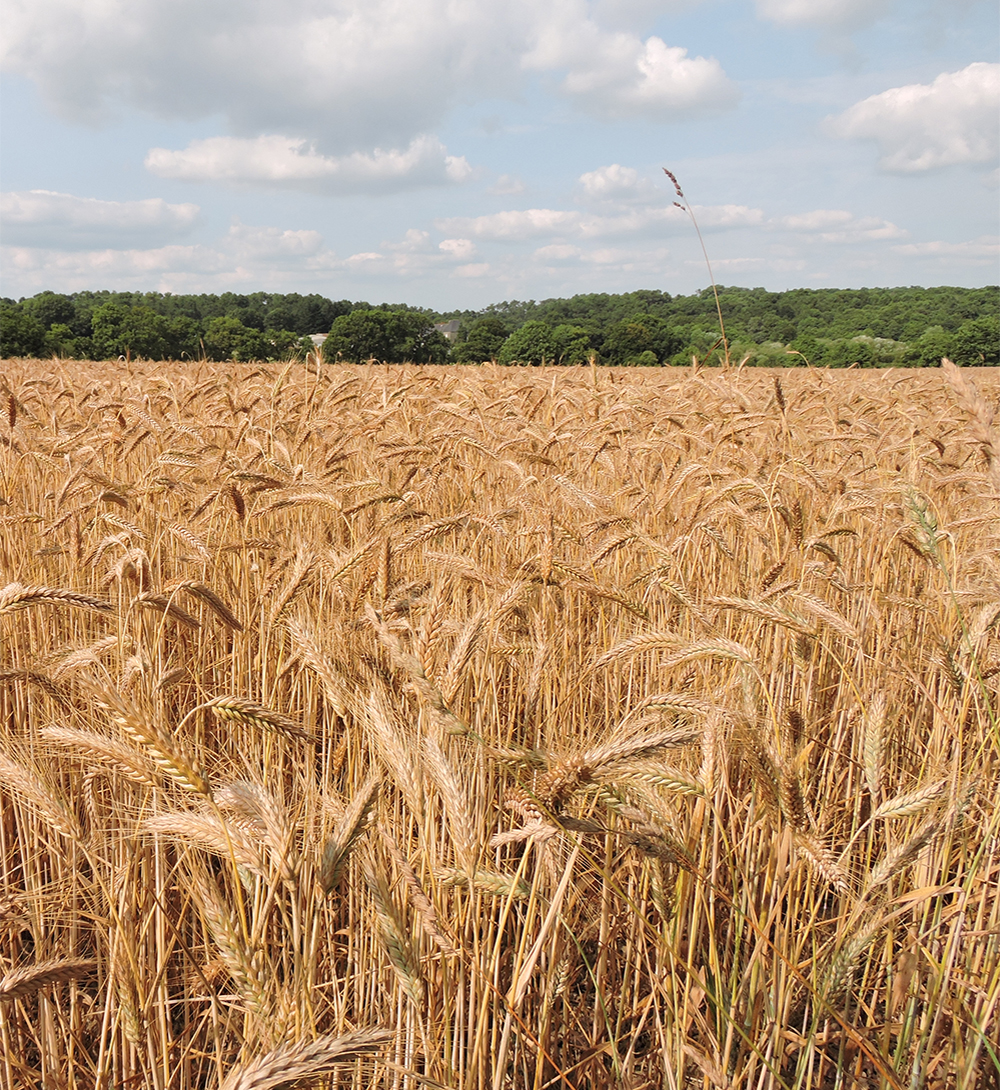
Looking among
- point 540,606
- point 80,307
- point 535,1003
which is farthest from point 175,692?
point 80,307

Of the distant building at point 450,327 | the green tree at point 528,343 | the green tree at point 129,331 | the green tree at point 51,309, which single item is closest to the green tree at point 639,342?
the green tree at point 528,343

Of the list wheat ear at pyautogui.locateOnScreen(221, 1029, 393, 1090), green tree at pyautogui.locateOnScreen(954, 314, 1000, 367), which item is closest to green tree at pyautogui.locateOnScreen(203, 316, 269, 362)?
green tree at pyautogui.locateOnScreen(954, 314, 1000, 367)

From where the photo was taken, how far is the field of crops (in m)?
1.05

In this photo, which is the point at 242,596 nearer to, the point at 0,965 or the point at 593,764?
the point at 0,965

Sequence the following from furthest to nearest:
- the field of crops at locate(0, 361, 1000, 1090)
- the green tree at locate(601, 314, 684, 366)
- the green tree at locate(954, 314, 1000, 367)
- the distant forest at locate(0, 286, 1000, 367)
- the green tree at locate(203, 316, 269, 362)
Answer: the green tree at locate(601, 314, 684, 366)
the green tree at locate(954, 314, 1000, 367)
the green tree at locate(203, 316, 269, 362)
the distant forest at locate(0, 286, 1000, 367)
the field of crops at locate(0, 361, 1000, 1090)

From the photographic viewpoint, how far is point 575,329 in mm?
38469

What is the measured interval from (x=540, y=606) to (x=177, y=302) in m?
55.9

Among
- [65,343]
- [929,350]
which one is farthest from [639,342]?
[65,343]

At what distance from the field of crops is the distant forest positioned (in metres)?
24.5

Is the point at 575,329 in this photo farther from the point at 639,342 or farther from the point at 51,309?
the point at 51,309

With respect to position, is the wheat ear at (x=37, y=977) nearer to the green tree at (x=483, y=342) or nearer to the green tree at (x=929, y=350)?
the green tree at (x=929, y=350)

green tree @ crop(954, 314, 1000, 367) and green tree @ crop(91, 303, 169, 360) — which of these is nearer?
green tree @ crop(91, 303, 169, 360)

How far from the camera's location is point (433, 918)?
1.03m

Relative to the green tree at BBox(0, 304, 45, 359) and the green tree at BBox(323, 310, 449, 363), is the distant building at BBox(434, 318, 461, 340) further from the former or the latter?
the green tree at BBox(0, 304, 45, 359)
